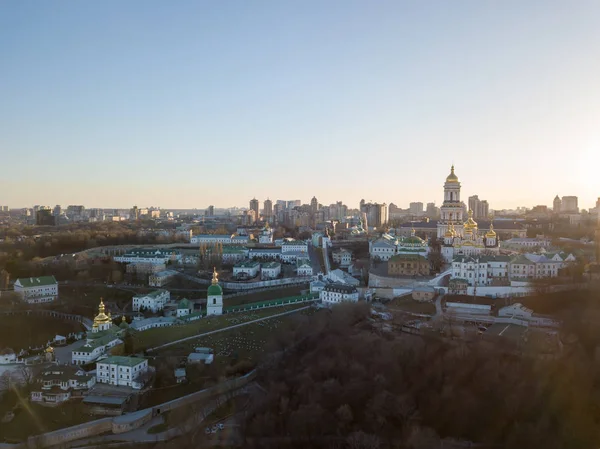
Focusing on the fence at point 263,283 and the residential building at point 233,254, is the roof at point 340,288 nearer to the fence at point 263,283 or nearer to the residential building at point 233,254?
the fence at point 263,283

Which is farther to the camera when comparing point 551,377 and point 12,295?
point 12,295

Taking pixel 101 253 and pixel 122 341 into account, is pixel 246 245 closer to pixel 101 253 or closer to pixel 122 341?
pixel 101 253

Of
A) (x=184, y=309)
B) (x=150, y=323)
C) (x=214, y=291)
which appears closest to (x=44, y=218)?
(x=184, y=309)

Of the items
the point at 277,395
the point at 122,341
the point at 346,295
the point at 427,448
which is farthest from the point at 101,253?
the point at 427,448

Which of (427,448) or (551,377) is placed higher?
(551,377)

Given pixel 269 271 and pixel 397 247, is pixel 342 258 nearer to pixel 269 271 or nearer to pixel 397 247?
pixel 397 247
